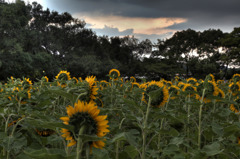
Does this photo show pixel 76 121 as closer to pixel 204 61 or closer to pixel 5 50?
pixel 5 50

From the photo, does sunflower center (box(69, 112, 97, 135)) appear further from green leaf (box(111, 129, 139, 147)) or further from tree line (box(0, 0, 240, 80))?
tree line (box(0, 0, 240, 80))

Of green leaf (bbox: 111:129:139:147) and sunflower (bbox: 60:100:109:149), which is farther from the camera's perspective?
green leaf (bbox: 111:129:139:147)

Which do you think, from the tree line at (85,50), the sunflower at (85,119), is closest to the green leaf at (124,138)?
the sunflower at (85,119)

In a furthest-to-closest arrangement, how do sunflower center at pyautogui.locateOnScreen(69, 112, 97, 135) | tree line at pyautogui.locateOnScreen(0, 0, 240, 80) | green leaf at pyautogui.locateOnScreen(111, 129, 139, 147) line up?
tree line at pyautogui.locateOnScreen(0, 0, 240, 80)
green leaf at pyautogui.locateOnScreen(111, 129, 139, 147)
sunflower center at pyautogui.locateOnScreen(69, 112, 97, 135)

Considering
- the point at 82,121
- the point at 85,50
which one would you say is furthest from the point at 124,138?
the point at 85,50

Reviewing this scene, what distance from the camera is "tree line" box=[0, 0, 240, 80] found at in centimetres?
1994

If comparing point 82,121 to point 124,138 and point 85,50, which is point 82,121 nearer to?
point 124,138

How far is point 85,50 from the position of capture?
28.9 m

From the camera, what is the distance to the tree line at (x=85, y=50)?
19938 mm

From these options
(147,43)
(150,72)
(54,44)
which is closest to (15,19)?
(54,44)

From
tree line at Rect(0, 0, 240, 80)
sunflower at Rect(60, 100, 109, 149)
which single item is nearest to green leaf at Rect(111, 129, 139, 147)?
sunflower at Rect(60, 100, 109, 149)

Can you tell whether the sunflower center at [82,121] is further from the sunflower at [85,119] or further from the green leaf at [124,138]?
the green leaf at [124,138]

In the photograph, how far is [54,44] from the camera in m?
25.3

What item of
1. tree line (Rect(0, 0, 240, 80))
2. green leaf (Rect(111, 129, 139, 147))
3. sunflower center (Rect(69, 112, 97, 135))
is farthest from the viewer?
tree line (Rect(0, 0, 240, 80))
